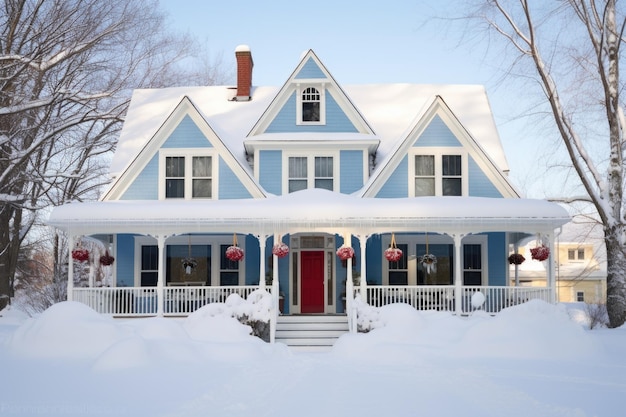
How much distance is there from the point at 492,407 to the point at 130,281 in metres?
13.7

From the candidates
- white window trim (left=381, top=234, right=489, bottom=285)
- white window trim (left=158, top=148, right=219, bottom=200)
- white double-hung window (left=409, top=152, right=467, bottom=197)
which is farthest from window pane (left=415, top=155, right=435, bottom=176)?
white window trim (left=158, top=148, right=219, bottom=200)

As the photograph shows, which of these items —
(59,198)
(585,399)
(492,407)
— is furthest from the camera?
(59,198)

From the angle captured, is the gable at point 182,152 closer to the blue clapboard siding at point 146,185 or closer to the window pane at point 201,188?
the blue clapboard siding at point 146,185

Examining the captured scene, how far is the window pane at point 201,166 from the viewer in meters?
19.7

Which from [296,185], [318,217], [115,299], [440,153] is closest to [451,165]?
[440,153]

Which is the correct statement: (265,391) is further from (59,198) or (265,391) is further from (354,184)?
(59,198)

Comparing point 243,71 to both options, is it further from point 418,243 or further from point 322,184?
point 418,243

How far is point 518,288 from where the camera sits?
56.9ft

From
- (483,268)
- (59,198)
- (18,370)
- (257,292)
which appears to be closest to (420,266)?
(483,268)

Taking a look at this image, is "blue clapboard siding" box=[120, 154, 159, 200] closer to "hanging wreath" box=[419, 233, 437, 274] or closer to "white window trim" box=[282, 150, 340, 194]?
"white window trim" box=[282, 150, 340, 194]

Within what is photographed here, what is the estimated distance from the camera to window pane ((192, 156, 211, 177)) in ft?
64.5

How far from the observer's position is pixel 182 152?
19578 mm

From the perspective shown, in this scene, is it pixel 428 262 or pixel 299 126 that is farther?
pixel 299 126

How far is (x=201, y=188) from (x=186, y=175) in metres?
0.63
